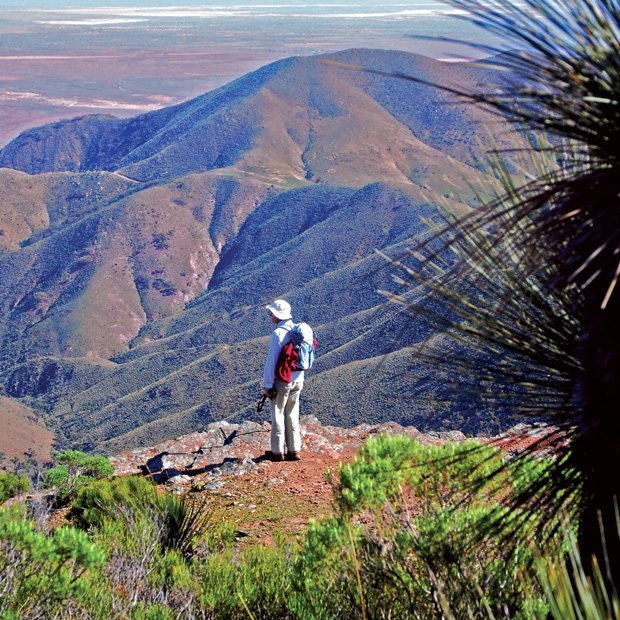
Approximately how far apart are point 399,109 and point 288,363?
17263cm

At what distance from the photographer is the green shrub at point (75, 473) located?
10.1 metres

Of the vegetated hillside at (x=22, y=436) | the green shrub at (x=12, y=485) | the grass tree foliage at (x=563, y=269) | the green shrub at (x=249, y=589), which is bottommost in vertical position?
the vegetated hillside at (x=22, y=436)

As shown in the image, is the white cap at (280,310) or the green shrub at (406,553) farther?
the white cap at (280,310)

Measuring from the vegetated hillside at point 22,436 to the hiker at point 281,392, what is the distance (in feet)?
207

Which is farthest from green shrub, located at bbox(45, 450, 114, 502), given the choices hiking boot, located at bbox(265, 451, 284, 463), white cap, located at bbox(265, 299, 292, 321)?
white cap, located at bbox(265, 299, 292, 321)

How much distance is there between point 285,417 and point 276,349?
46.5 inches

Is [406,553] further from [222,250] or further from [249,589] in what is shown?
[222,250]

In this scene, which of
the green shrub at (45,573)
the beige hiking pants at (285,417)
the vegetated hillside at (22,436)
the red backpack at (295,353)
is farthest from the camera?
the vegetated hillside at (22,436)

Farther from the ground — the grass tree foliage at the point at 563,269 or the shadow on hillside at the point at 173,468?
the grass tree foliage at the point at 563,269

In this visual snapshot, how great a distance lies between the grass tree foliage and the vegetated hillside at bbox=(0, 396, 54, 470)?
69554 mm

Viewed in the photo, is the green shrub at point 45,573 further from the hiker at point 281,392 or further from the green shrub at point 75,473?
the green shrub at point 75,473

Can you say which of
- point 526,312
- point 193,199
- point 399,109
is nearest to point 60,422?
point 193,199

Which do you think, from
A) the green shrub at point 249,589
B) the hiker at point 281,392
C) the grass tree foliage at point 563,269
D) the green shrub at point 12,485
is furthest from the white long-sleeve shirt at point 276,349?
the grass tree foliage at point 563,269

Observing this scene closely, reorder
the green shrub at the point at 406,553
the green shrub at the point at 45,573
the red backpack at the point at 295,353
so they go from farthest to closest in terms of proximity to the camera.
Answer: the red backpack at the point at 295,353 < the green shrub at the point at 45,573 < the green shrub at the point at 406,553
